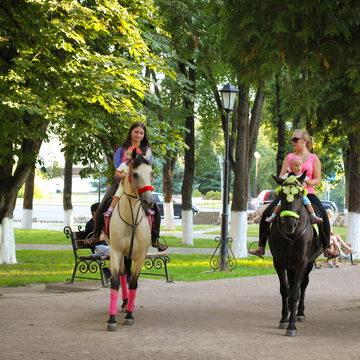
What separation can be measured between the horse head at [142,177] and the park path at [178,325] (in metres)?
1.69

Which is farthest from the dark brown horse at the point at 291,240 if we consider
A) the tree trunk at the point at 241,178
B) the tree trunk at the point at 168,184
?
the tree trunk at the point at 168,184

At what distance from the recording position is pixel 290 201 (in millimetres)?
11094

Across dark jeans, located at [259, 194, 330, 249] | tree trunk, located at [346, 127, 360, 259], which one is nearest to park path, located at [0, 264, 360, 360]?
dark jeans, located at [259, 194, 330, 249]

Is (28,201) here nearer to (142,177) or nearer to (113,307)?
(113,307)

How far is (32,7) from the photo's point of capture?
1661cm

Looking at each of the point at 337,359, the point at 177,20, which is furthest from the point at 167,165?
the point at 337,359

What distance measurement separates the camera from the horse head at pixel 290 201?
11.0 meters

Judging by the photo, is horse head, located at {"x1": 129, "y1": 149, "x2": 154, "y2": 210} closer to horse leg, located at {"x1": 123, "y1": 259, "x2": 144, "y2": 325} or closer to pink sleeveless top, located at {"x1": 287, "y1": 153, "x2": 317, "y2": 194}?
horse leg, located at {"x1": 123, "y1": 259, "x2": 144, "y2": 325}

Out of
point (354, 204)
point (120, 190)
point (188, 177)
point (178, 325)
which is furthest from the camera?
point (188, 177)

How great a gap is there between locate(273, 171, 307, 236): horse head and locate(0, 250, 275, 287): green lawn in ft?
25.5

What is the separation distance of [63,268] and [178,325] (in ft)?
35.5

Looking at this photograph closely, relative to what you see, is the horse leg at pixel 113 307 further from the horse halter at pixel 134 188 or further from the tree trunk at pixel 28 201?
the tree trunk at pixel 28 201

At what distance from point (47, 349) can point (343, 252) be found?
53.4 feet

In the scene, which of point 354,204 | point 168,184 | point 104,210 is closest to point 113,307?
point 104,210
